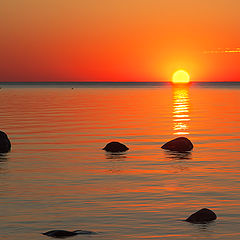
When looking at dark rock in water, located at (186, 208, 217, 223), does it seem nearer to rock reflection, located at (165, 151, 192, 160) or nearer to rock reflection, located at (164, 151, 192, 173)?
rock reflection, located at (164, 151, 192, 173)

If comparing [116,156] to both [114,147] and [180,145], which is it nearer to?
[114,147]

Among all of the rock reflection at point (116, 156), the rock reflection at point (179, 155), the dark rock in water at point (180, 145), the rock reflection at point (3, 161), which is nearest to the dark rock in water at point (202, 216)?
the rock reflection at point (3, 161)

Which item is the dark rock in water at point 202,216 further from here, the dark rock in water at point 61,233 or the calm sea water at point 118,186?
the dark rock in water at point 61,233

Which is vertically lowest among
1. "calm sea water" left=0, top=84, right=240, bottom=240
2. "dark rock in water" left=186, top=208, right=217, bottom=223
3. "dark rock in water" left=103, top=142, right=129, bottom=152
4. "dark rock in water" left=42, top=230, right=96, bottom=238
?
"dark rock in water" left=42, top=230, right=96, bottom=238

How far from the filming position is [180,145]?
113 ft

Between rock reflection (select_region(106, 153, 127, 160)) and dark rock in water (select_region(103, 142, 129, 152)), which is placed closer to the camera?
rock reflection (select_region(106, 153, 127, 160))

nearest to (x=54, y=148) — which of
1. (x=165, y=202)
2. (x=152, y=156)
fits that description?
(x=152, y=156)

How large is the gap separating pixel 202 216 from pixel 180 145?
16976 millimetres

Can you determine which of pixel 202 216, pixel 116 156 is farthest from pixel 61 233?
pixel 116 156

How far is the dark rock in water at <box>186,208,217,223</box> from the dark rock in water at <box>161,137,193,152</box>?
54.2 feet

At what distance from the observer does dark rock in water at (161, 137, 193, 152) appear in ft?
112

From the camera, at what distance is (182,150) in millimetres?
34375

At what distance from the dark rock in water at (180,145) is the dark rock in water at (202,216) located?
16514 millimetres

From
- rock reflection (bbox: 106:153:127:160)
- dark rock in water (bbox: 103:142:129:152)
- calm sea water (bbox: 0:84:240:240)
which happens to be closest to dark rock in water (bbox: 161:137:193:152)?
calm sea water (bbox: 0:84:240:240)
